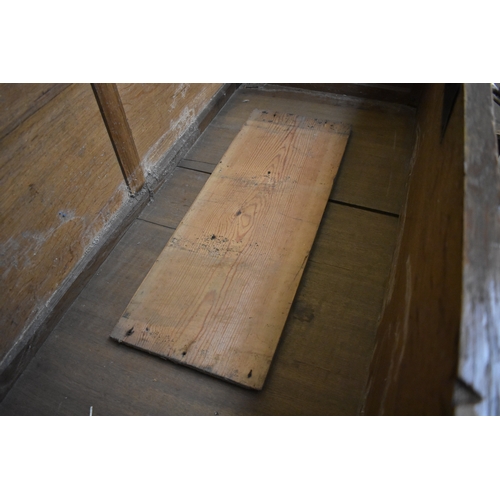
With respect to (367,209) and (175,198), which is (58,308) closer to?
(175,198)

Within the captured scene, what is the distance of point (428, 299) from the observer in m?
0.94

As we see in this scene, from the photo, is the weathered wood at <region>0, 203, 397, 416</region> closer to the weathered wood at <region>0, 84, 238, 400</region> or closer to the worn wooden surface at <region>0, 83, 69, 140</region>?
the weathered wood at <region>0, 84, 238, 400</region>

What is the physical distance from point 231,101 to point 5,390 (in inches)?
75.8

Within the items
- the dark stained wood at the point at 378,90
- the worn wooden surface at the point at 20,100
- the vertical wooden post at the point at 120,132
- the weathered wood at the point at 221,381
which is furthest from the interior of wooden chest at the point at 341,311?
the worn wooden surface at the point at 20,100

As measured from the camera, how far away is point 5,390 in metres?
1.38

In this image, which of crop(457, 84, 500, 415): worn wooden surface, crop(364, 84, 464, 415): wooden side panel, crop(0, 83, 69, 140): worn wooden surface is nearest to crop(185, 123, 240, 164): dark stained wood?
crop(0, 83, 69, 140): worn wooden surface

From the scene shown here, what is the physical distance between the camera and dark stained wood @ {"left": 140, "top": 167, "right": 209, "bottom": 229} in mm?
1918

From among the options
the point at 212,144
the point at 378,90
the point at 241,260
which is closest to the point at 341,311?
the point at 241,260

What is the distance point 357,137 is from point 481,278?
1.61 metres

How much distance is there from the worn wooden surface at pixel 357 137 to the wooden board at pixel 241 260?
0.08 meters

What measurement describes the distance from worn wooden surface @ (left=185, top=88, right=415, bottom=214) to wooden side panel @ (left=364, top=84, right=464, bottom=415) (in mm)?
402

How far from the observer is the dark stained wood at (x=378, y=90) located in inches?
93.4

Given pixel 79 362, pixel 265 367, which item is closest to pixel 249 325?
pixel 265 367
